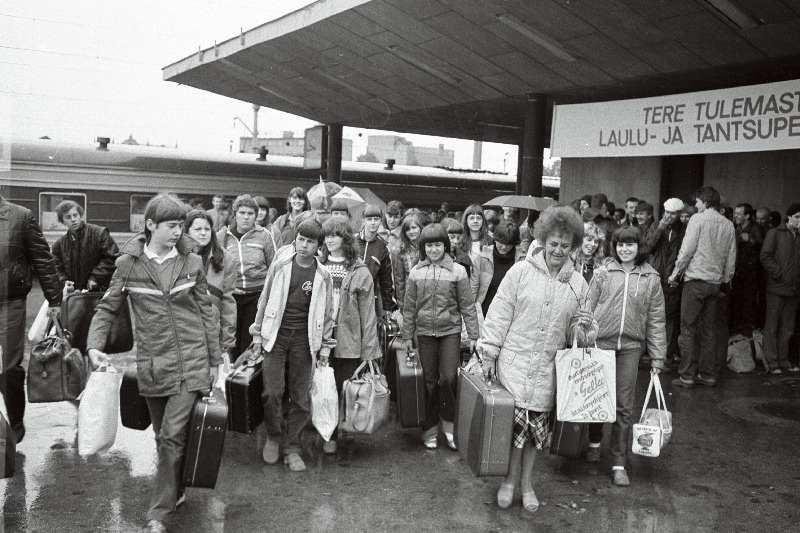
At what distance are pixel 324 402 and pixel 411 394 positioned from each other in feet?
2.38

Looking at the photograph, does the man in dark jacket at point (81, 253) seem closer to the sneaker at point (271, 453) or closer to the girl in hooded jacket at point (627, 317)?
the sneaker at point (271, 453)

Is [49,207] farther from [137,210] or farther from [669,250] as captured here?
[669,250]

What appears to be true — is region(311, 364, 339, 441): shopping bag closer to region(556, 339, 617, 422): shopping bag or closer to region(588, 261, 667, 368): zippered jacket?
region(556, 339, 617, 422): shopping bag

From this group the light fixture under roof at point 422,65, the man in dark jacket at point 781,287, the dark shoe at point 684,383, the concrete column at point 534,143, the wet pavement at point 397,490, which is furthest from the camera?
the concrete column at point 534,143

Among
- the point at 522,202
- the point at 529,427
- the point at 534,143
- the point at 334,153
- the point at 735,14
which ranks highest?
the point at 735,14

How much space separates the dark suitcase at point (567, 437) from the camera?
5.25 meters

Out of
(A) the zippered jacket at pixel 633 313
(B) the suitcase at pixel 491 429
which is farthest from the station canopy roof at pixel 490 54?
(B) the suitcase at pixel 491 429

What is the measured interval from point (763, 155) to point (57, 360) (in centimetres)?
1136

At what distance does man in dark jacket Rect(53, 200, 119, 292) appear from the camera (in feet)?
23.5

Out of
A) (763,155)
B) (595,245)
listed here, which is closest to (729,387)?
(595,245)

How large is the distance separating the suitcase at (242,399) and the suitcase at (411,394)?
1.09 meters

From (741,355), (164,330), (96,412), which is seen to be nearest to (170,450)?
(96,412)

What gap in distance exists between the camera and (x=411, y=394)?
6039 millimetres

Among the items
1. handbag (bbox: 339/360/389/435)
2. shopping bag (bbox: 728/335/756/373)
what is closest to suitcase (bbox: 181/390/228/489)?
handbag (bbox: 339/360/389/435)
